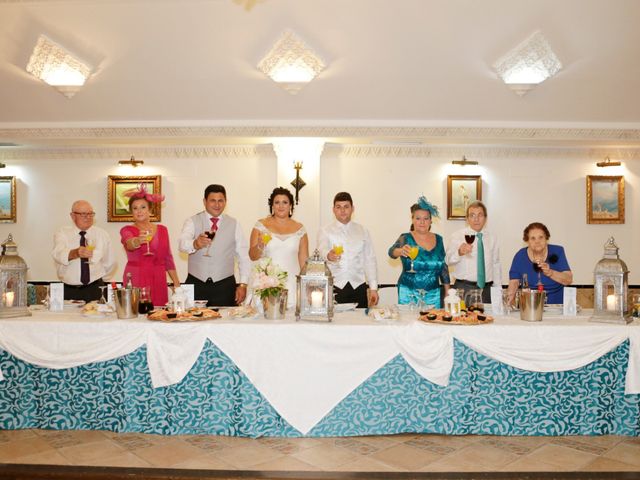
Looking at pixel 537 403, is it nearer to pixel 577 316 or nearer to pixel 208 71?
pixel 577 316

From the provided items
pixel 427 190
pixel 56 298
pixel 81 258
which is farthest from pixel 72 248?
pixel 427 190

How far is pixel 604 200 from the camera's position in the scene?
300 inches

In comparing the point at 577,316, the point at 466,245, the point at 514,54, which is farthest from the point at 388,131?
the point at 577,316

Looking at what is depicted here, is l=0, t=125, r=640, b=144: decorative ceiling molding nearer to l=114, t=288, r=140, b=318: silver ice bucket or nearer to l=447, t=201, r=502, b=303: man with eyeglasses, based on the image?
l=447, t=201, r=502, b=303: man with eyeglasses

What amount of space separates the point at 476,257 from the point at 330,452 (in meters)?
2.24

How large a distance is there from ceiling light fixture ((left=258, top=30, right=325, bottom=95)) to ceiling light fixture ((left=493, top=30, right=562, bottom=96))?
1.86 metres

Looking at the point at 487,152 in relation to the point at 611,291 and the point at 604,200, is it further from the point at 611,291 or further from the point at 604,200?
the point at 611,291

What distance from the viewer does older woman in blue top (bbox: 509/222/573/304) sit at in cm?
432

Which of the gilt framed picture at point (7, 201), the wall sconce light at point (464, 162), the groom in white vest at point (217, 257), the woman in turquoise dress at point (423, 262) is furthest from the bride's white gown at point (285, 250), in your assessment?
the gilt framed picture at point (7, 201)

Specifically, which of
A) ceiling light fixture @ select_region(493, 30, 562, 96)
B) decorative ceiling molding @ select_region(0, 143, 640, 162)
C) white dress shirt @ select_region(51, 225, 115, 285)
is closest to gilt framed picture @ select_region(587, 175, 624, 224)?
decorative ceiling molding @ select_region(0, 143, 640, 162)

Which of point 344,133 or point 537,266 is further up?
point 344,133

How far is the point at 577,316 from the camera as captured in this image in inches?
155

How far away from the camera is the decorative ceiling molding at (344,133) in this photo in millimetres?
6734

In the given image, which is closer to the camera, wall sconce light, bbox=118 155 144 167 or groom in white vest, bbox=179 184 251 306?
groom in white vest, bbox=179 184 251 306
